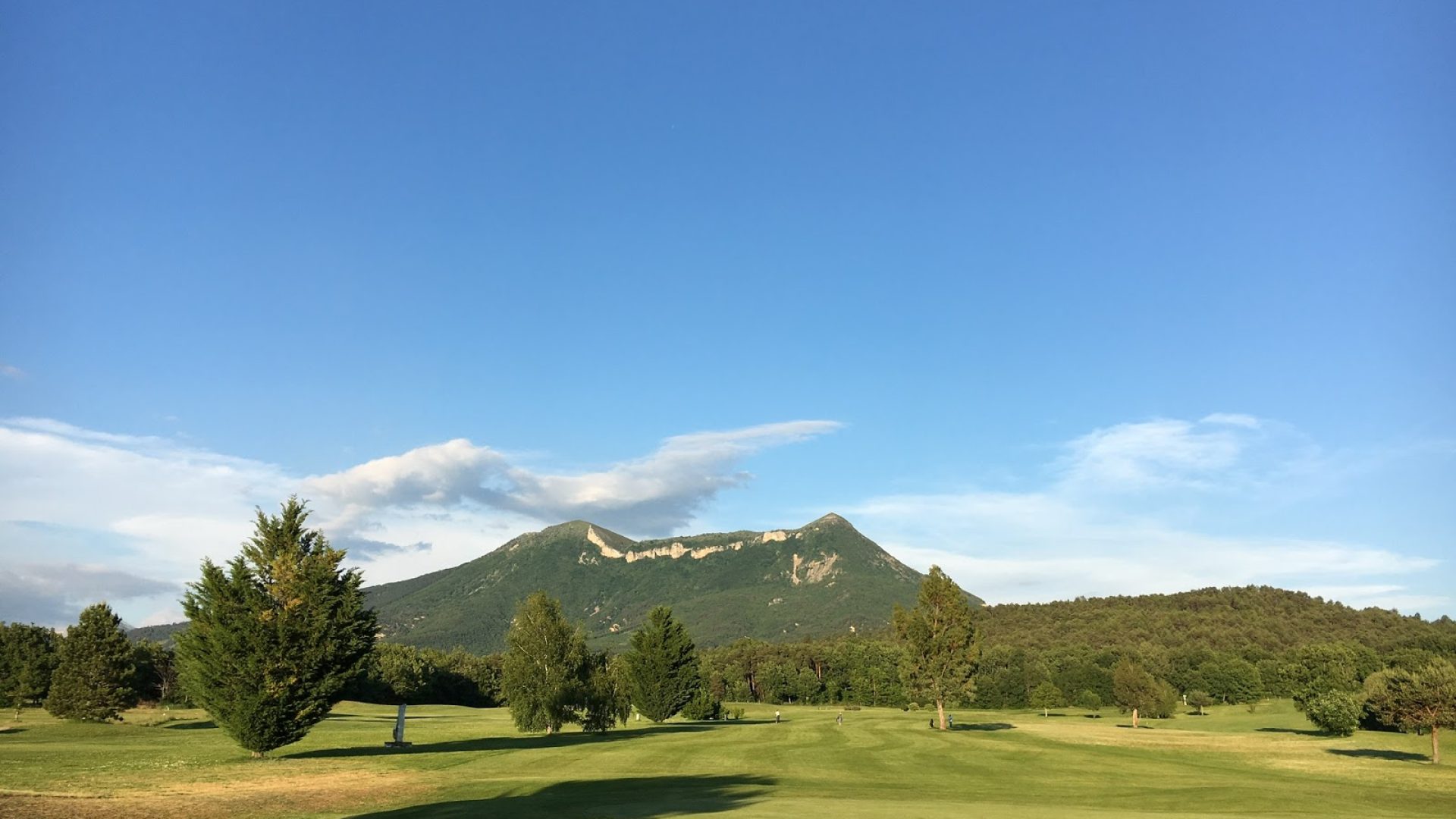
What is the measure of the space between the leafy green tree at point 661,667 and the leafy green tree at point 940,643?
64.3 feet

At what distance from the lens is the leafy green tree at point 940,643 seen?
7744cm

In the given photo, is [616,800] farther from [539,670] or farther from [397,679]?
[397,679]

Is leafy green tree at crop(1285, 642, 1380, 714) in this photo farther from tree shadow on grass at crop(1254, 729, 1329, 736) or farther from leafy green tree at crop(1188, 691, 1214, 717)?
tree shadow on grass at crop(1254, 729, 1329, 736)

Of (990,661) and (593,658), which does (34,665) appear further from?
(990,661)

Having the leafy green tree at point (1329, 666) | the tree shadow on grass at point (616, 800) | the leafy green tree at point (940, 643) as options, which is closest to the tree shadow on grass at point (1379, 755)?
the leafy green tree at point (940, 643)

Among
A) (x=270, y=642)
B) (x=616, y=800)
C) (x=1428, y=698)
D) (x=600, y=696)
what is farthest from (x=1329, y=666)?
(x=270, y=642)

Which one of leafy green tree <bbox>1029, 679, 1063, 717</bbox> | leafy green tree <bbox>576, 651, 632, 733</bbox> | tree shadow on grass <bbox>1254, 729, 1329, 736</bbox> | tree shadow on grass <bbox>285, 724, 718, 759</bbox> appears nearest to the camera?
tree shadow on grass <bbox>285, 724, 718, 759</bbox>

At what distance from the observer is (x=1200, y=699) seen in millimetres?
150125

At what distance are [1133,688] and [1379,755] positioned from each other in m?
47.6

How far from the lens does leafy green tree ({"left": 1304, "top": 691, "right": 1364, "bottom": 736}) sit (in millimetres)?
80125

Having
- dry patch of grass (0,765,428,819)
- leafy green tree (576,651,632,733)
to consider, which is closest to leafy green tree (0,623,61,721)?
→ leafy green tree (576,651,632,733)

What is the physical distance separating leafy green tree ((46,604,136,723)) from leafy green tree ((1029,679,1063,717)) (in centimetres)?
11815

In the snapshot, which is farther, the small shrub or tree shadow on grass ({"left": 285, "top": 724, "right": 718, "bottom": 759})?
the small shrub

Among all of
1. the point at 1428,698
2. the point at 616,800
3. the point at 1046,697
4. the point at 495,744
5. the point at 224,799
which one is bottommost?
the point at 1046,697
